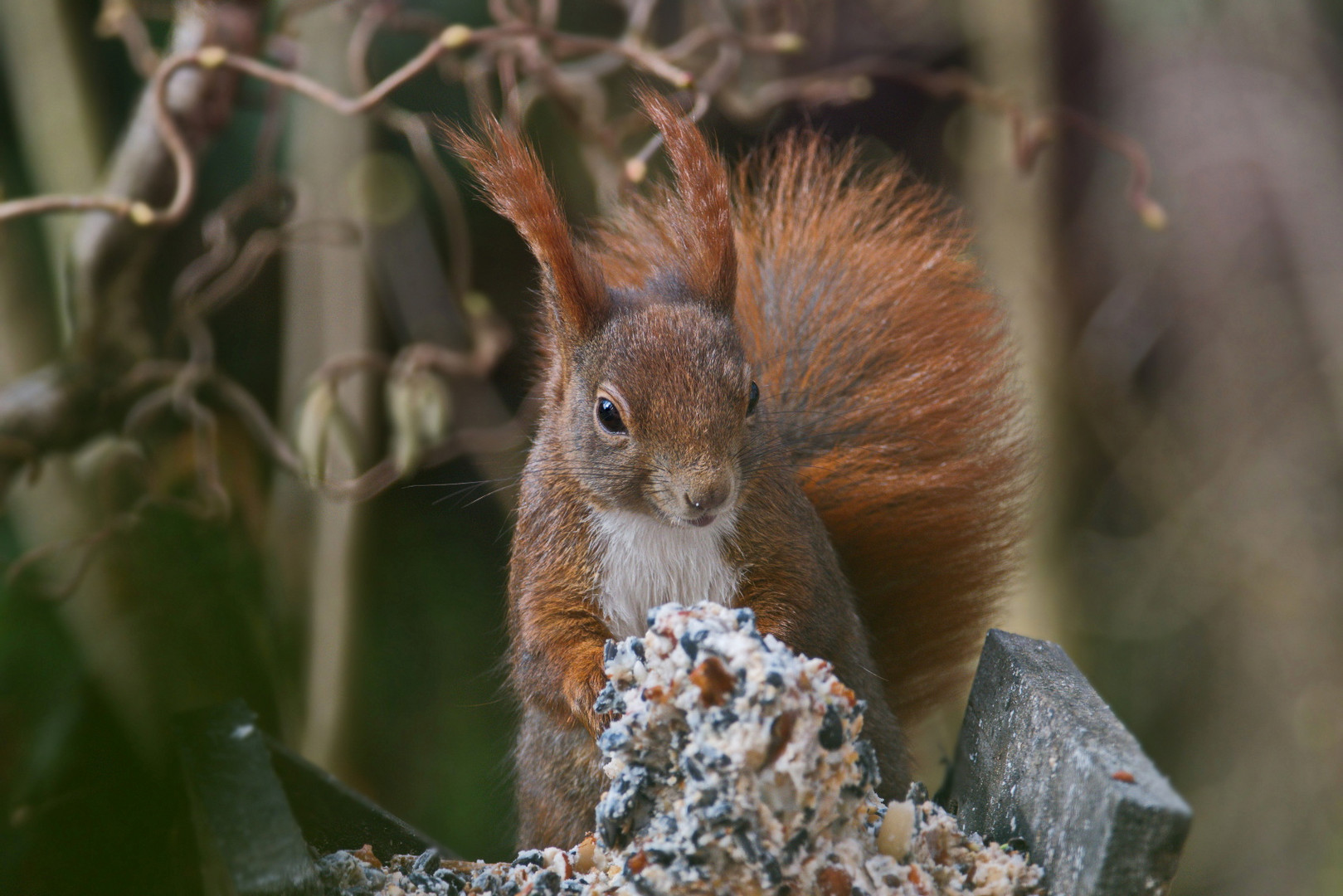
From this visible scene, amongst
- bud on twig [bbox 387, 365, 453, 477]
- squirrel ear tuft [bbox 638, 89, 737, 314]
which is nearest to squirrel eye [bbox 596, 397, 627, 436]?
squirrel ear tuft [bbox 638, 89, 737, 314]

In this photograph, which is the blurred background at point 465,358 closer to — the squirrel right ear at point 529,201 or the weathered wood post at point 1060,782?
the squirrel right ear at point 529,201

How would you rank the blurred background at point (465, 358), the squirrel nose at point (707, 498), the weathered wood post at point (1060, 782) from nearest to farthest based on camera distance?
the weathered wood post at point (1060, 782), the squirrel nose at point (707, 498), the blurred background at point (465, 358)

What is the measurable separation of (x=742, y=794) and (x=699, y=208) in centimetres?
45

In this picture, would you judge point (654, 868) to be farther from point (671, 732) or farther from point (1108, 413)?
point (1108, 413)

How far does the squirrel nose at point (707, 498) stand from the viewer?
86 centimetres

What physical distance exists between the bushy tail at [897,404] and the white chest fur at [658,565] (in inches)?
8.0

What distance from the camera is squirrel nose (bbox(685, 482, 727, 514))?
86cm

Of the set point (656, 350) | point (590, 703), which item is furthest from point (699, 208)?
point (590, 703)

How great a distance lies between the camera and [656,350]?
0.92 meters

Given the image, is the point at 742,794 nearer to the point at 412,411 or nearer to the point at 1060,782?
the point at 1060,782

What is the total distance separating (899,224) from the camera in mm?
1213

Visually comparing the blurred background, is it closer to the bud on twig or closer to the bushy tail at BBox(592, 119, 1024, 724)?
the bud on twig

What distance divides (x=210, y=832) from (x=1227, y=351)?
218 cm

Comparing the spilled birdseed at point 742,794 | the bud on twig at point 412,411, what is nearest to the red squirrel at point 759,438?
the spilled birdseed at point 742,794
